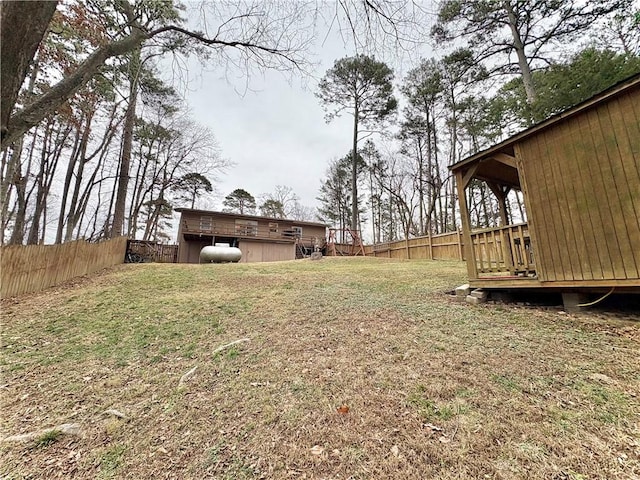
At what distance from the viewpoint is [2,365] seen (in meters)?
2.82

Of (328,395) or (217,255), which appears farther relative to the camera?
(217,255)

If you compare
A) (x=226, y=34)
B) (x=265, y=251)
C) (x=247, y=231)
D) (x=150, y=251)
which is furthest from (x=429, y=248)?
(x=150, y=251)

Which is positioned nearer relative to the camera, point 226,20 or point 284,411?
point 284,411

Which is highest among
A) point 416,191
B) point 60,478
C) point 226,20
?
point 416,191

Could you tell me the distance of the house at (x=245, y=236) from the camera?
58.2 feet

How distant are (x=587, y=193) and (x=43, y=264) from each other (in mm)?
10249

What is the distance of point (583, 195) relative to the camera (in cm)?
349

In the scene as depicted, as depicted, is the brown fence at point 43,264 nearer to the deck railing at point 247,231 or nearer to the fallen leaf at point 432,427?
the fallen leaf at point 432,427

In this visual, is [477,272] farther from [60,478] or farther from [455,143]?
[455,143]

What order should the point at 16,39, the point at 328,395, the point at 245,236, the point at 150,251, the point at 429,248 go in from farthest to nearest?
the point at 245,236
the point at 429,248
the point at 150,251
the point at 328,395
the point at 16,39

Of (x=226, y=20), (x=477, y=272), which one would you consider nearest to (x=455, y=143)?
(x=477, y=272)

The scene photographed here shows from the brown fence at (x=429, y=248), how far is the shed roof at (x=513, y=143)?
24.3 feet

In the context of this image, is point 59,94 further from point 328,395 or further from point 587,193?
point 587,193

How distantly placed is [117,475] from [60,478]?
34 cm
